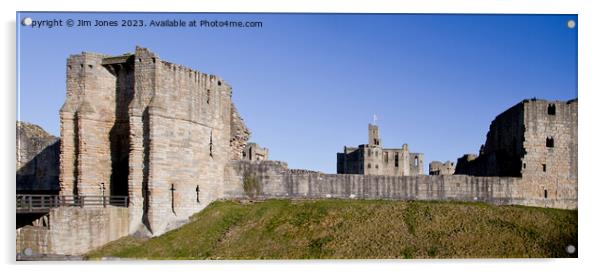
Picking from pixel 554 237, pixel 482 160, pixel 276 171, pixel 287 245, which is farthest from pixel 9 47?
pixel 482 160

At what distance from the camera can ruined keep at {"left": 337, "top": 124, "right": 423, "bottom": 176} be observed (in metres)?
76.2

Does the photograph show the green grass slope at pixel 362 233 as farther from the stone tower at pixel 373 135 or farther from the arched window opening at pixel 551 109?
the stone tower at pixel 373 135

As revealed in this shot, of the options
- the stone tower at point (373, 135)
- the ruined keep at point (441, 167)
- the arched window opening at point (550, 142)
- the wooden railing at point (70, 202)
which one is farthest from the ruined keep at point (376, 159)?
the wooden railing at point (70, 202)

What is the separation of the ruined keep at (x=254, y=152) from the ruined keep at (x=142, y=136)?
26.1m

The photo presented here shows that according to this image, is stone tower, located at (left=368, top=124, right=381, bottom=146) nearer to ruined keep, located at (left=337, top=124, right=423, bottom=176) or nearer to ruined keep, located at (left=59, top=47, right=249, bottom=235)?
ruined keep, located at (left=337, top=124, right=423, bottom=176)

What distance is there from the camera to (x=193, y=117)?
28.4 meters

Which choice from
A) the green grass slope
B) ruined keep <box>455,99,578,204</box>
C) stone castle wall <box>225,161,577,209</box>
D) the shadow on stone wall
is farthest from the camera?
the shadow on stone wall

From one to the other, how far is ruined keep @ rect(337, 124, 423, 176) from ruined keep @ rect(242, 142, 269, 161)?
1810 centimetres

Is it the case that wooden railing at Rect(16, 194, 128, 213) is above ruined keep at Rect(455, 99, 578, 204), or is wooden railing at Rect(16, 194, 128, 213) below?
below

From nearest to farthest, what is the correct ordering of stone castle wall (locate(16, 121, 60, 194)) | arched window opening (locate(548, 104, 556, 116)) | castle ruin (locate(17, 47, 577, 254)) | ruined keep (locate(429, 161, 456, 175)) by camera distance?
castle ruin (locate(17, 47, 577, 254))
arched window opening (locate(548, 104, 556, 116))
stone castle wall (locate(16, 121, 60, 194))
ruined keep (locate(429, 161, 456, 175))

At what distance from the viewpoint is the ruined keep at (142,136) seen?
1032 inches

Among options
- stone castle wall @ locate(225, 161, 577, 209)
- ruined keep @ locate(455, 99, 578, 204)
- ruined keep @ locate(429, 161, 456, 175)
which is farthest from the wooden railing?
ruined keep @ locate(429, 161, 456, 175)

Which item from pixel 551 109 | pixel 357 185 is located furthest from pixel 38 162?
pixel 551 109
